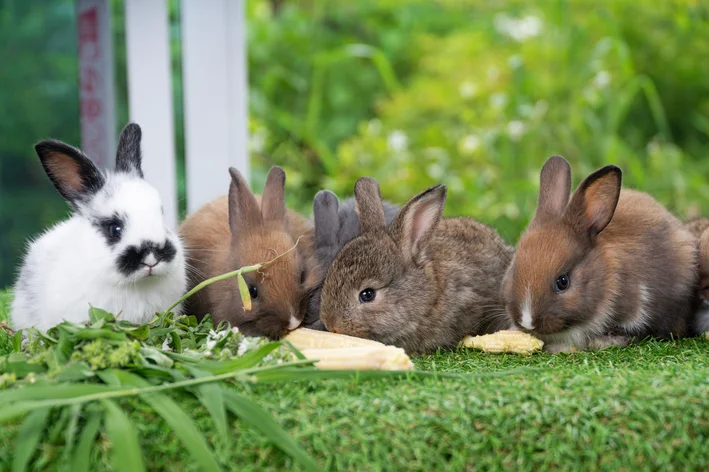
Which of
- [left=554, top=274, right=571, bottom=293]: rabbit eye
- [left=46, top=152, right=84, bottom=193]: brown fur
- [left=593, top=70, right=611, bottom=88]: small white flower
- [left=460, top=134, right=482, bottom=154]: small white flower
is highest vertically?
[left=593, top=70, right=611, bottom=88]: small white flower

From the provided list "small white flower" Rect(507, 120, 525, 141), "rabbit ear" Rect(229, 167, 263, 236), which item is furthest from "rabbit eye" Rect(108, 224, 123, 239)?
"small white flower" Rect(507, 120, 525, 141)

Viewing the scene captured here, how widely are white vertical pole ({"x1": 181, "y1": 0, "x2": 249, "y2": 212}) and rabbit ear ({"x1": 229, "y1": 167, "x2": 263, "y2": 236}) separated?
1.50 metres

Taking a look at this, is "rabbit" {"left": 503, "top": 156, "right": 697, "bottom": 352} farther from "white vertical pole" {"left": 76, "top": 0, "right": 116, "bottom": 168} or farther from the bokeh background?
"white vertical pole" {"left": 76, "top": 0, "right": 116, "bottom": 168}

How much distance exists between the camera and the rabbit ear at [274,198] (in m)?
2.73

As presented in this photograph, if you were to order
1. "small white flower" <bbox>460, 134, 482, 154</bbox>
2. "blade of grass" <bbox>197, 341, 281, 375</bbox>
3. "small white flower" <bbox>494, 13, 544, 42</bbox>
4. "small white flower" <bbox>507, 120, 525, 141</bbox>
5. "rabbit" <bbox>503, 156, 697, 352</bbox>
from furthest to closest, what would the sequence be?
"small white flower" <bbox>494, 13, 544, 42</bbox>
"small white flower" <bbox>460, 134, 482, 154</bbox>
"small white flower" <bbox>507, 120, 525, 141</bbox>
"rabbit" <bbox>503, 156, 697, 352</bbox>
"blade of grass" <bbox>197, 341, 281, 375</bbox>

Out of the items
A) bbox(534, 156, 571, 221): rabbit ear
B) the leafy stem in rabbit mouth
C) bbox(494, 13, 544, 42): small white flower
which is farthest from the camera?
bbox(494, 13, 544, 42): small white flower

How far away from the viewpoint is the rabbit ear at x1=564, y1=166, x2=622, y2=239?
8.13ft

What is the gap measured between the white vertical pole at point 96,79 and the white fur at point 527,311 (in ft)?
8.21

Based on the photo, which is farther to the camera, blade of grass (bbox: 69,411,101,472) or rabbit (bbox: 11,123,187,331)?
rabbit (bbox: 11,123,187,331)

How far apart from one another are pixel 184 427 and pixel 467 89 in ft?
15.3

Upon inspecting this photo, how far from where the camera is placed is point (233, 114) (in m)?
4.39

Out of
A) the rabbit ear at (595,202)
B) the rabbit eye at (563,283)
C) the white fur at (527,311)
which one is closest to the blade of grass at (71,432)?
the white fur at (527,311)

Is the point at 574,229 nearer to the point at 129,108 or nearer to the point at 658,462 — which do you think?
the point at 658,462

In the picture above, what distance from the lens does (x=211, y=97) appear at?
430 cm
